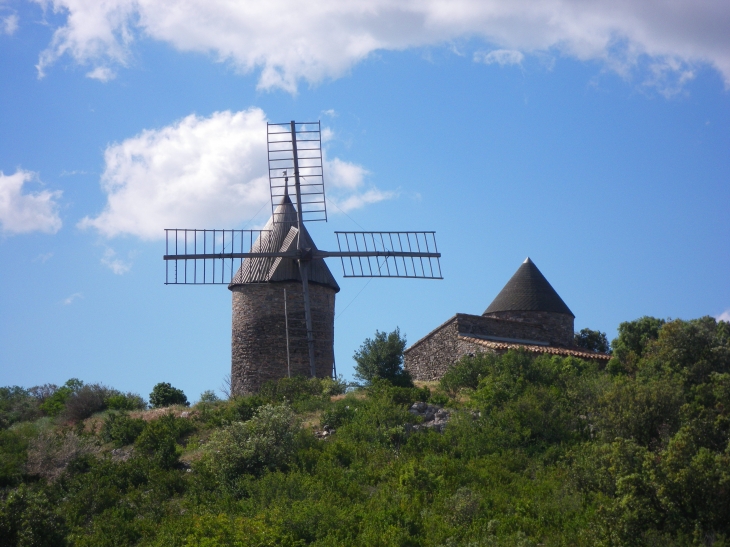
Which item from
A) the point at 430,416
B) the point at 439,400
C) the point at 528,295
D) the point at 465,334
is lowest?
the point at 430,416

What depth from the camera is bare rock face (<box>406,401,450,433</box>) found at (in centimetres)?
2077

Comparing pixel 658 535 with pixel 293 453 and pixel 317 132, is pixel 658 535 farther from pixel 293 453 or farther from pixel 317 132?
pixel 317 132

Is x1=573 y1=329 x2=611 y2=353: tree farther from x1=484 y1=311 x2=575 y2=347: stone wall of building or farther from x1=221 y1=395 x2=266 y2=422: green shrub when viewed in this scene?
x1=221 y1=395 x2=266 y2=422: green shrub

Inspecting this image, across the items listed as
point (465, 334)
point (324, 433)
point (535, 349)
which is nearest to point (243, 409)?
point (324, 433)

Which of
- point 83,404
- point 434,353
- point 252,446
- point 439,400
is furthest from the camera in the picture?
point 434,353

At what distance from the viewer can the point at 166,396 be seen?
28234 mm

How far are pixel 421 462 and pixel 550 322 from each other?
1169 centimetres

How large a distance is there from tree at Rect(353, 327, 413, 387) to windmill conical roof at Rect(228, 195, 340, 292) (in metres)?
3.26

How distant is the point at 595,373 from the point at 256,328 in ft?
33.4

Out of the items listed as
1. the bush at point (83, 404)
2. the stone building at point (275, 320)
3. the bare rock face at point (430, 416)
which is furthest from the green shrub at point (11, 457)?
the bare rock face at point (430, 416)

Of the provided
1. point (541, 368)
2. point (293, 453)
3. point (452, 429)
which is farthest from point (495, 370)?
point (293, 453)

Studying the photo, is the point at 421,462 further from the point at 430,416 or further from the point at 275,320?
the point at 275,320

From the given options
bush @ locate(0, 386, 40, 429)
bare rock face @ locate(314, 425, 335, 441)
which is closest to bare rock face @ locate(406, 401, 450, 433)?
bare rock face @ locate(314, 425, 335, 441)

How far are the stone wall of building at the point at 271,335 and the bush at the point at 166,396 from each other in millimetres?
2068
